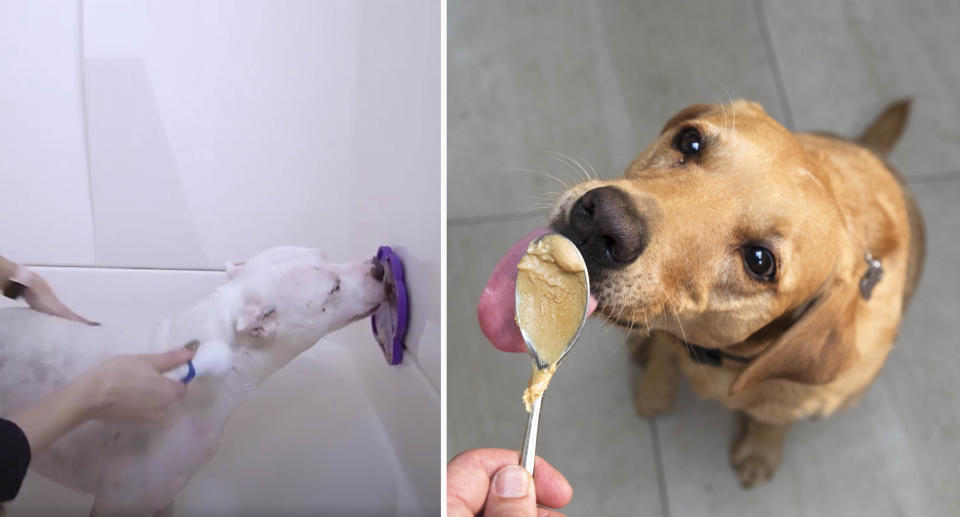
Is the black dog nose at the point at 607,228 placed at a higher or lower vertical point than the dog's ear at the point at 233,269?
lower

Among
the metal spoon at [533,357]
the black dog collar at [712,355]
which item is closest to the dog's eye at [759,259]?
the black dog collar at [712,355]

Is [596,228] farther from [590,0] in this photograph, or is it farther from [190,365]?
[590,0]

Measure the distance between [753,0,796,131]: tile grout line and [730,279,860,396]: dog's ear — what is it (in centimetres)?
148

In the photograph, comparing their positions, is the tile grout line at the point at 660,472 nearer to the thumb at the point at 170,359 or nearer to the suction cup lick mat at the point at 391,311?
the suction cup lick mat at the point at 391,311

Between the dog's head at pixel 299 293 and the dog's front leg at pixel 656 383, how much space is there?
162 centimetres

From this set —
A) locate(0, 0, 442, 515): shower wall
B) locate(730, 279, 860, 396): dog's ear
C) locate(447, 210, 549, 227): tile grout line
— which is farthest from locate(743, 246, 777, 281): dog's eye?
locate(447, 210, 549, 227): tile grout line

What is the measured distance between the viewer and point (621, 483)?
7.80 feet

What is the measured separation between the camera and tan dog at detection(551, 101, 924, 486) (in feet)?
4.17

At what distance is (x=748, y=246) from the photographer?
4.53 ft

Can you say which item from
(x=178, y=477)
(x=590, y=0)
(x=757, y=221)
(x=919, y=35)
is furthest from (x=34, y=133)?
(x=919, y=35)

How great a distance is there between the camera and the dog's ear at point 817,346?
1.49 meters

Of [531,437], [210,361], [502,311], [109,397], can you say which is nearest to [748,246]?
[502,311]

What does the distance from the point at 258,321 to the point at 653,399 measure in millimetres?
1914

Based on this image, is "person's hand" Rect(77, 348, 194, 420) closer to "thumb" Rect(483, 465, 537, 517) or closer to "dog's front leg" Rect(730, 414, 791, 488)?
"thumb" Rect(483, 465, 537, 517)
